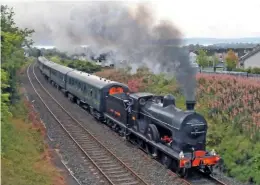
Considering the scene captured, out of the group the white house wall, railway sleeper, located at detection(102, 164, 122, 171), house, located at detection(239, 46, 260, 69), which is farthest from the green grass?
the white house wall

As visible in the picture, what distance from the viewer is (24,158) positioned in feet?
52.0

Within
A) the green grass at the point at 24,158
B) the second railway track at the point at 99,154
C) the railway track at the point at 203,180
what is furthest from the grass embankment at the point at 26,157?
the railway track at the point at 203,180

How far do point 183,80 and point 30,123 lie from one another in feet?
36.3

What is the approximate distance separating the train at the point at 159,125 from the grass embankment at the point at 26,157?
4190mm

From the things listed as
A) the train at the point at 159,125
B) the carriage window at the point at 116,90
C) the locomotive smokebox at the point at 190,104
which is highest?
the locomotive smokebox at the point at 190,104

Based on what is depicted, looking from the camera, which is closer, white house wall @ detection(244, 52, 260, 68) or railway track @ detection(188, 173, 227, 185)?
railway track @ detection(188, 173, 227, 185)

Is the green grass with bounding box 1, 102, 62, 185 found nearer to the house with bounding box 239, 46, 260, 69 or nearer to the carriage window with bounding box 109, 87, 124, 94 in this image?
the carriage window with bounding box 109, 87, 124, 94

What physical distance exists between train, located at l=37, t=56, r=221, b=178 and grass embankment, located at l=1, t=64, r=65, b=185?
13.7 feet

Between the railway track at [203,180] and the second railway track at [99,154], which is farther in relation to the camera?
the second railway track at [99,154]

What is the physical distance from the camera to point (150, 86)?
3484cm

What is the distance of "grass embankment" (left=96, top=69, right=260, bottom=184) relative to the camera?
16.2 metres

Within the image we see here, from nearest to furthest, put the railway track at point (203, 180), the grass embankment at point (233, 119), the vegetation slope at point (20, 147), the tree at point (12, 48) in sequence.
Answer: the vegetation slope at point (20, 147)
the railway track at point (203, 180)
the grass embankment at point (233, 119)
the tree at point (12, 48)

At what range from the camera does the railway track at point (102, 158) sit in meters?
14.7

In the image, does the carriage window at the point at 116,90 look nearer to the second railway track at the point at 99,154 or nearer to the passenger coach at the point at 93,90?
the passenger coach at the point at 93,90
